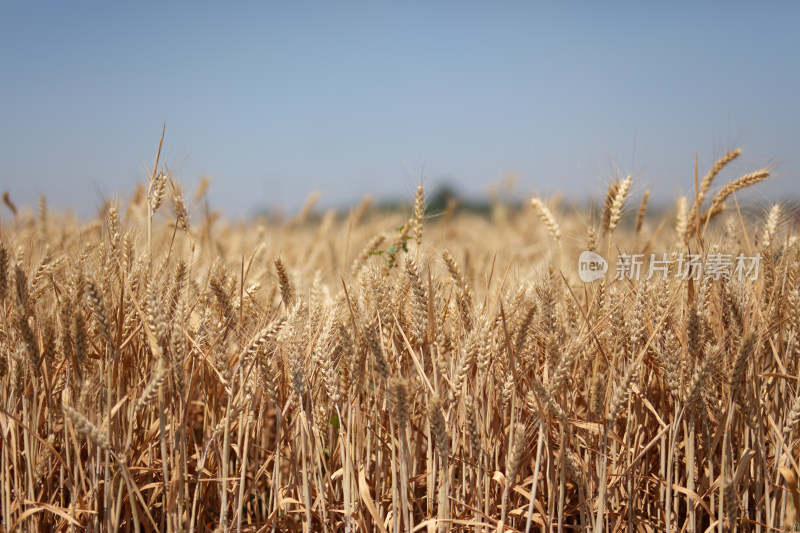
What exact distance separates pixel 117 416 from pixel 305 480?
57 centimetres

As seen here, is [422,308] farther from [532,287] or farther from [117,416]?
[117,416]

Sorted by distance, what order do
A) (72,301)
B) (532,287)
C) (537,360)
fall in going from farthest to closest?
(532,287), (537,360), (72,301)

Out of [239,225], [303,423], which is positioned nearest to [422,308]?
[303,423]

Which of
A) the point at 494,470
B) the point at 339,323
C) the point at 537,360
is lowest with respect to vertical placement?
the point at 494,470

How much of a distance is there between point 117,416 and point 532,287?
1369 millimetres

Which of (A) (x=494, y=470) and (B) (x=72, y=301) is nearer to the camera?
(B) (x=72, y=301)

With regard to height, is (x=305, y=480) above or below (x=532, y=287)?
below

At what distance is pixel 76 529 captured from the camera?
162 cm

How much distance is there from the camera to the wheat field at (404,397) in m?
1.47

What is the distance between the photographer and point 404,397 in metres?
1.34

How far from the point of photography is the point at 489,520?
1508 mm

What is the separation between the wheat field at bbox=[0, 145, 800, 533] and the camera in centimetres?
147

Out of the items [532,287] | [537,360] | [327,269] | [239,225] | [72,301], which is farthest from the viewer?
[239,225]

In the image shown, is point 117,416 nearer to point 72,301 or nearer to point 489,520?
point 72,301
